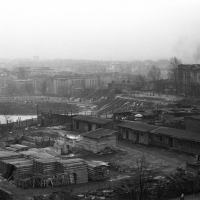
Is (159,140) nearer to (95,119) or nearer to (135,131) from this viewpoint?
(135,131)

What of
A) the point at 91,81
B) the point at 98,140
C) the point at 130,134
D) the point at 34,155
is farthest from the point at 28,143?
the point at 91,81

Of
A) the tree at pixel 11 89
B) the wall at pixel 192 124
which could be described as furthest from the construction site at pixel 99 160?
the tree at pixel 11 89

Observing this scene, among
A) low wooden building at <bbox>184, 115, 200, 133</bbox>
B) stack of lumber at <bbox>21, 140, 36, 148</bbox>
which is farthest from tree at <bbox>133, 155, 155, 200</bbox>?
stack of lumber at <bbox>21, 140, 36, 148</bbox>

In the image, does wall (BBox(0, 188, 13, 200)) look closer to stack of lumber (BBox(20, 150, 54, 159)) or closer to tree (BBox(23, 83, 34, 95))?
stack of lumber (BBox(20, 150, 54, 159))

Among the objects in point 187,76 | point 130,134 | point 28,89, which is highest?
point 187,76

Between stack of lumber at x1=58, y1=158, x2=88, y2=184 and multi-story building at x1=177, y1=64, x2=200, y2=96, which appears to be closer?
stack of lumber at x1=58, y1=158, x2=88, y2=184

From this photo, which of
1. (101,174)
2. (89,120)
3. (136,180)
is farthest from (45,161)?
(89,120)

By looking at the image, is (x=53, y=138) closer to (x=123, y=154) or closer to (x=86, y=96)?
(x=123, y=154)
